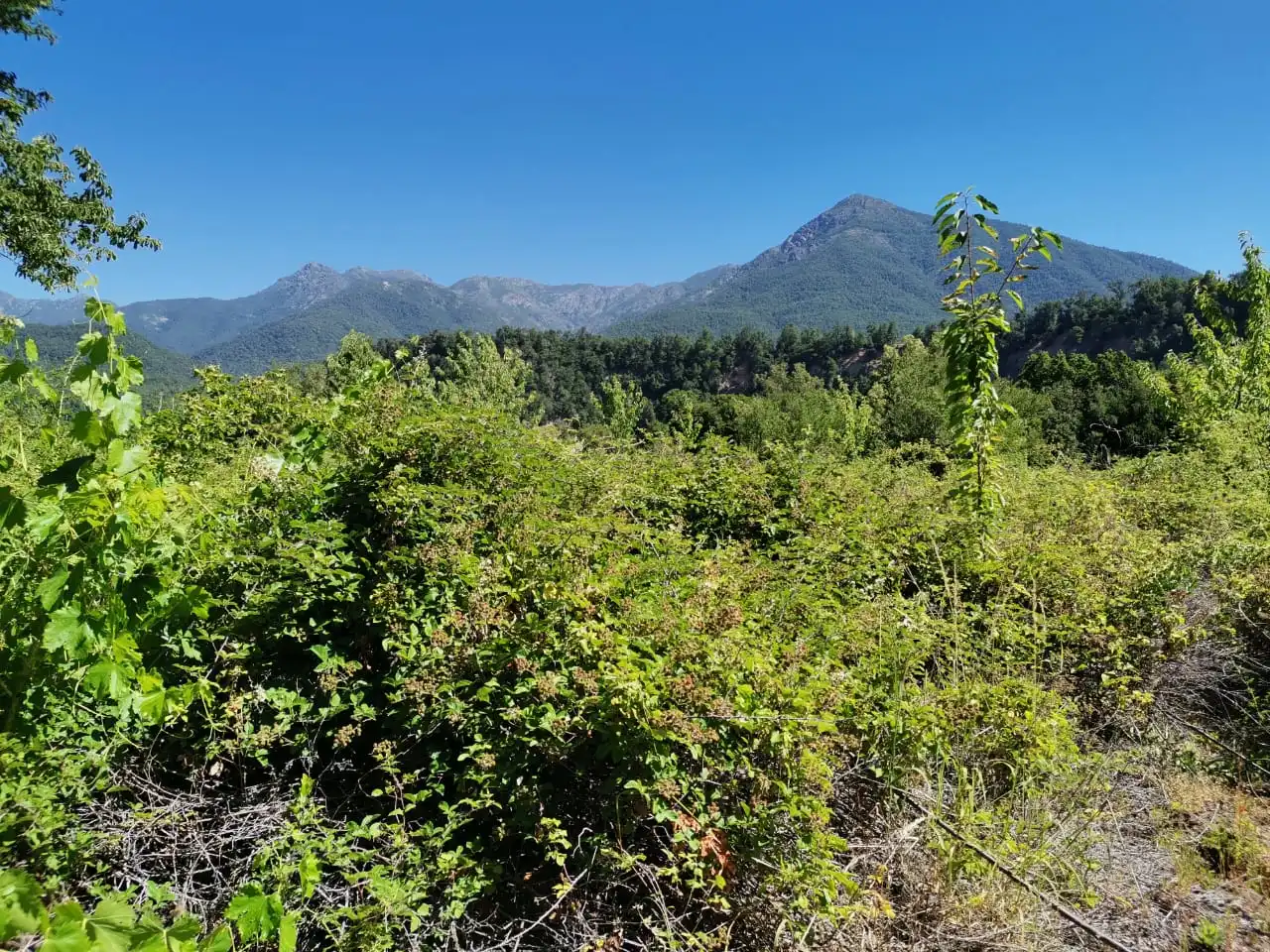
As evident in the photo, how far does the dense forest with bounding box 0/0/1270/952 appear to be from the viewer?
6.92ft

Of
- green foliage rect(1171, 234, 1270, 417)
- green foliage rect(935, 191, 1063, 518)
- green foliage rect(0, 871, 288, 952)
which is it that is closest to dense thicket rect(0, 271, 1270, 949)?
green foliage rect(0, 871, 288, 952)

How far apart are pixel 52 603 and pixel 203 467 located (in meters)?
5.84

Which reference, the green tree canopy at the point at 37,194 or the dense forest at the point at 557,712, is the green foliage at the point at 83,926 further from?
the green tree canopy at the point at 37,194

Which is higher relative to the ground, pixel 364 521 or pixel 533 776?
pixel 364 521

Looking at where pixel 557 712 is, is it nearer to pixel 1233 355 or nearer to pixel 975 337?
pixel 975 337

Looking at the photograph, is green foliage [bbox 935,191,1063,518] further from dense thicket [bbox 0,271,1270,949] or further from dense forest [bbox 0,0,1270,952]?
dense thicket [bbox 0,271,1270,949]

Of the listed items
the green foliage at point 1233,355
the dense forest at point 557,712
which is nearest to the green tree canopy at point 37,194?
the dense forest at point 557,712

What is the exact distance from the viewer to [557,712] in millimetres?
2439

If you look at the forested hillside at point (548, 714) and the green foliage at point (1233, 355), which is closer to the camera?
the forested hillside at point (548, 714)

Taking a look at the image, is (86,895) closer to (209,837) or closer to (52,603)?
(209,837)

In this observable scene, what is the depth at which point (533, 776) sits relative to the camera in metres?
2.50

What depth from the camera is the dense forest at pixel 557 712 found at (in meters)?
2.11

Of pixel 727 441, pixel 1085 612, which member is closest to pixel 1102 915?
pixel 1085 612

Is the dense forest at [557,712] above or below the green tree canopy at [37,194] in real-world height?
below
